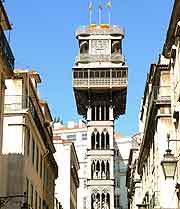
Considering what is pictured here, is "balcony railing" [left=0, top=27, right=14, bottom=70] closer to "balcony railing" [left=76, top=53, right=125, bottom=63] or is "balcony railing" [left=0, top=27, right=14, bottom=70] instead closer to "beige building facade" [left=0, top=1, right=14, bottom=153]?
"beige building facade" [left=0, top=1, right=14, bottom=153]

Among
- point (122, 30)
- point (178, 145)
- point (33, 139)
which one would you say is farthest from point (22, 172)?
point (122, 30)

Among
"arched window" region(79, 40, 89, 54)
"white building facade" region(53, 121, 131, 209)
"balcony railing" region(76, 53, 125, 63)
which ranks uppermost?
"arched window" region(79, 40, 89, 54)

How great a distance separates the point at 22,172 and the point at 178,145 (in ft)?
40.4

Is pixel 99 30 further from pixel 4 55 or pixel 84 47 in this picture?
pixel 4 55

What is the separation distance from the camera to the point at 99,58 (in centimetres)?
13475

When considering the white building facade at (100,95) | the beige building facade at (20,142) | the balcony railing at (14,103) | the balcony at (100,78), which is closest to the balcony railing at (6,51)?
the beige building facade at (20,142)

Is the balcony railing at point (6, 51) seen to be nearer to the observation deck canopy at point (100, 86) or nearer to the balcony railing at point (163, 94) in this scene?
the balcony railing at point (163, 94)

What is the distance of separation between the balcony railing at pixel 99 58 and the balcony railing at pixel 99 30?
16.9ft

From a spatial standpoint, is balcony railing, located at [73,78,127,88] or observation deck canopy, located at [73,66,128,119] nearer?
balcony railing, located at [73,78,127,88]

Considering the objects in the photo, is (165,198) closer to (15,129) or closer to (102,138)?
(15,129)

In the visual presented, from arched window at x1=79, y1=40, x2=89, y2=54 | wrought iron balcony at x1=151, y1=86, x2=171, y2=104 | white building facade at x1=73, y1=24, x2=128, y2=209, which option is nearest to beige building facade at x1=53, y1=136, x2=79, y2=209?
white building facade at x1=73, y1=24, x2=128, y2=209

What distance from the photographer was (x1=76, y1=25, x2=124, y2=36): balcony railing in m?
137

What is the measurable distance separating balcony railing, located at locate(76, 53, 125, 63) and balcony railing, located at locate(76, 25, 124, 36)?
516 centimetres

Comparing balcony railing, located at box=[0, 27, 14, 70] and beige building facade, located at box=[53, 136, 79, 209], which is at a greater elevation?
beige building facade, located at box=[53, 136, 79, 209]
